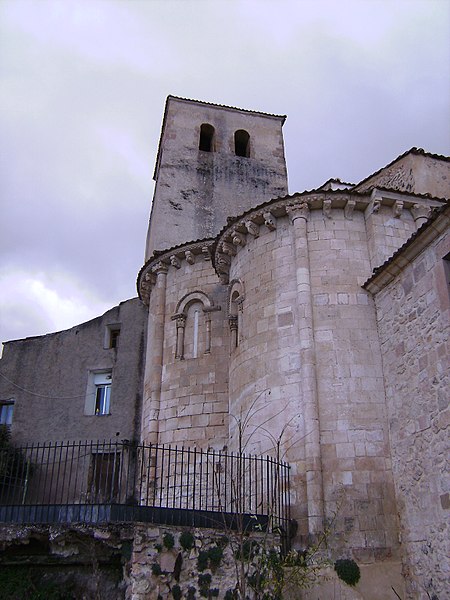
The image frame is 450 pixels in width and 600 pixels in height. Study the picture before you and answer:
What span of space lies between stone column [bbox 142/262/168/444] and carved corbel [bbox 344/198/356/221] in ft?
19.9

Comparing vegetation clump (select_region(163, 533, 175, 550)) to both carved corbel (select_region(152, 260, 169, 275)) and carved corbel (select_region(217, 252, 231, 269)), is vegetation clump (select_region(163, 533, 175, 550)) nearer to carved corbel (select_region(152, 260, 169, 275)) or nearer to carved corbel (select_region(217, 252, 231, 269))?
carved corbel (select_region(217, 252, 231, 269))

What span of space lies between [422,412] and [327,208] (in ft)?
15.7

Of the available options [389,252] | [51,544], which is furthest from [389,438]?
[51,544]

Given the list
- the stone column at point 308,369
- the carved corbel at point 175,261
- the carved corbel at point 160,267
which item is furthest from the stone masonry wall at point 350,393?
the carved corbel at point 160,267

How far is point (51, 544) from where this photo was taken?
28.0 feet

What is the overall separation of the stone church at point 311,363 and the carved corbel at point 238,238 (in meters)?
0.04

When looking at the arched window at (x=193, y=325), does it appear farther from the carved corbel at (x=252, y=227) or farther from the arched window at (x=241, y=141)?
the arched window at (x=241, y=141)

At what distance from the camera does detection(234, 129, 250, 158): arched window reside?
78.0 feet

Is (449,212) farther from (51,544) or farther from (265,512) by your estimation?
(51,544)

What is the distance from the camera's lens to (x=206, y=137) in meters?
23.7

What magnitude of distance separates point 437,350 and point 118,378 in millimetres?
11297

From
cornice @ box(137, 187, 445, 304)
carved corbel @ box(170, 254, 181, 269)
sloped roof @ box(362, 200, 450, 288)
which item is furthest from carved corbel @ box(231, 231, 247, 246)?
carved corbel @ box(170, 254, 181, 269)

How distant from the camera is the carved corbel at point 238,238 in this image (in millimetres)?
13445

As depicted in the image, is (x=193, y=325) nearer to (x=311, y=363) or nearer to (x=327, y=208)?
(x=327, y=208)
